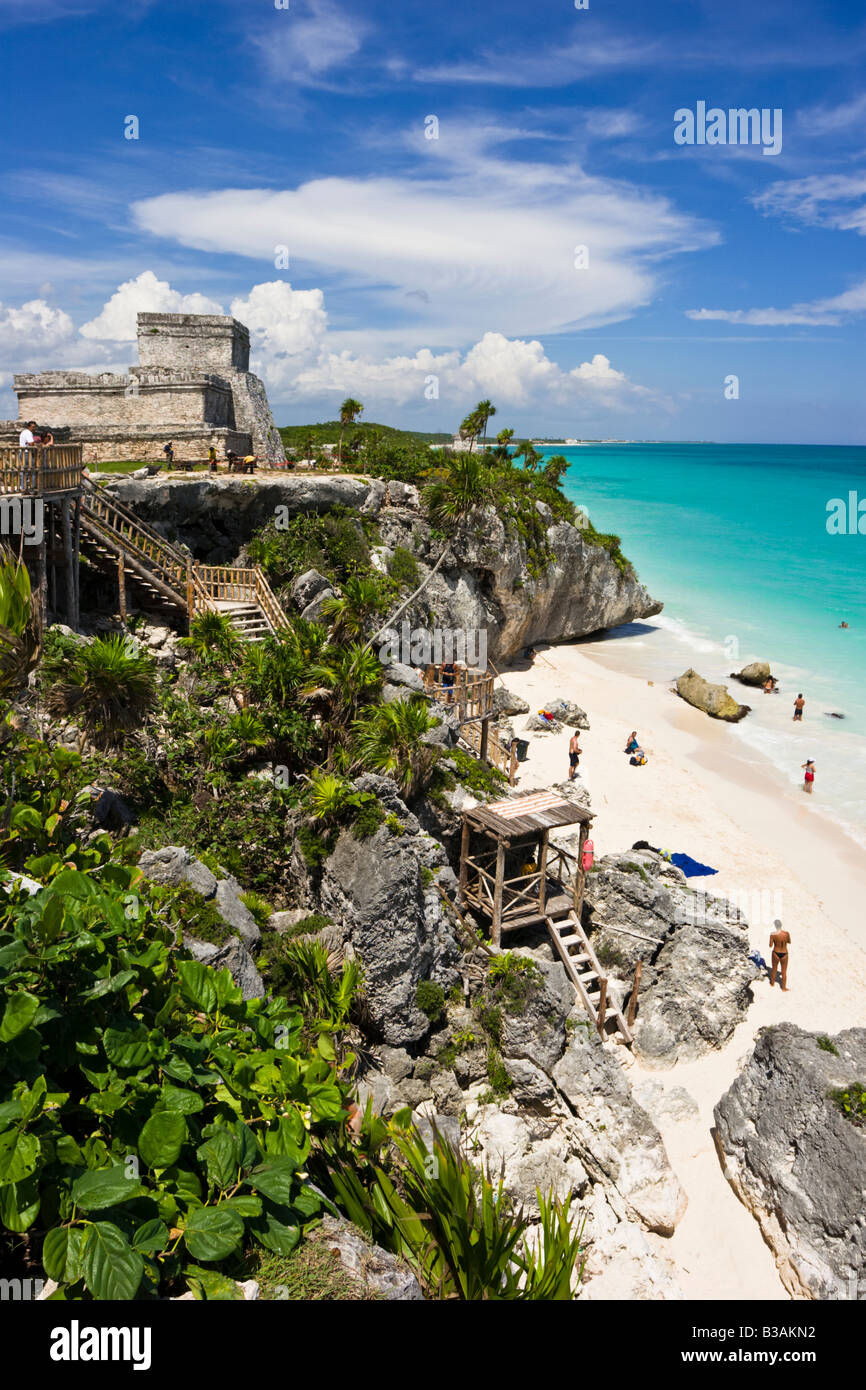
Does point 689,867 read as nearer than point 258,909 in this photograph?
No

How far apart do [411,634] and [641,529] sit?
6109 centimetres

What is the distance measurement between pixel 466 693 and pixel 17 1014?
17111mm

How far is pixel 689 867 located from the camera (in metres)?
18.0

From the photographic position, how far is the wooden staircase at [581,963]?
14023 mm

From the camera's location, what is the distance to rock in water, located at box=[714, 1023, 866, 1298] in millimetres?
9719

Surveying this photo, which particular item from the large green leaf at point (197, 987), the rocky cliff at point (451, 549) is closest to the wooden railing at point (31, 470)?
the rocky cliff at point (451, 549)

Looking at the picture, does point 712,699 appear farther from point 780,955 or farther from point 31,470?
point 31,470

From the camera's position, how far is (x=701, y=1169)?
11.5m

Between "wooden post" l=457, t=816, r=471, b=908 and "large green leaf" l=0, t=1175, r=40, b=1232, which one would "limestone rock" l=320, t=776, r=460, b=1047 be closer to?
"wooden post" l=457, t=816, r=471, b=908

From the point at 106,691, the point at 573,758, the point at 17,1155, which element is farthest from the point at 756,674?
the point at 17,1155

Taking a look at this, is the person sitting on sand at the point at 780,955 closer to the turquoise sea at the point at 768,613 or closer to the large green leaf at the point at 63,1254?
the turquoise sea at the point at 768,613

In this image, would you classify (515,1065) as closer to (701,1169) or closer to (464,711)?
(701,1169)

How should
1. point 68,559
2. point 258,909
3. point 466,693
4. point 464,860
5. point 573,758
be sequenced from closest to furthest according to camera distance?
point 258,909
point 464,860
point 68,559
point 466,693
point 573,758
